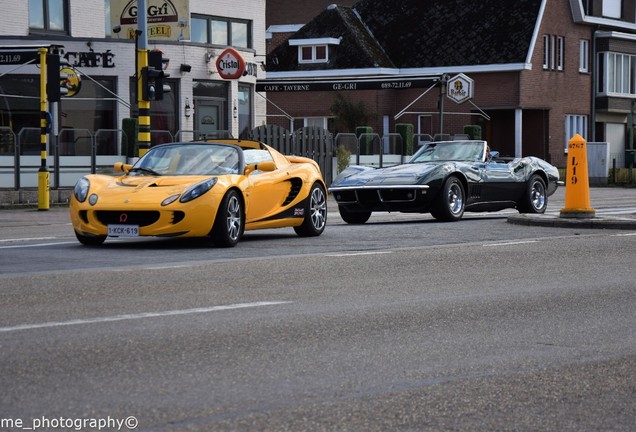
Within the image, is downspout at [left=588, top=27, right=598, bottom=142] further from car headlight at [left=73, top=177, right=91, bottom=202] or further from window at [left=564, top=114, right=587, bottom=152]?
car headlight at [left=73, top=177, right=91, bottom=202]

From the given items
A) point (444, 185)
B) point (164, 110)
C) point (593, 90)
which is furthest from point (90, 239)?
point (593, 90)

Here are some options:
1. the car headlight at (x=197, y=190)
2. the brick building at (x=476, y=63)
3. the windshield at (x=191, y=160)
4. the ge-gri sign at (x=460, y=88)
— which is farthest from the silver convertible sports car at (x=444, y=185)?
the brick building at (x=476, y=63)

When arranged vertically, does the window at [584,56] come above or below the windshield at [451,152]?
above

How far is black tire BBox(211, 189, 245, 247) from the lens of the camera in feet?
46.9

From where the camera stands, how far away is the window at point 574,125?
57875mm

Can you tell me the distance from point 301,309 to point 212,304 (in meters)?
0.65

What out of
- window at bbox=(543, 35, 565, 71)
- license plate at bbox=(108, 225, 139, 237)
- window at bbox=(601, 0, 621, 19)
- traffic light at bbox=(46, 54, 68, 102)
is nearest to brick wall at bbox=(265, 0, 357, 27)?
window at bbox=(601, 0, 621, 19)

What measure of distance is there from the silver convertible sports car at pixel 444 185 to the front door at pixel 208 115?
1956 cm

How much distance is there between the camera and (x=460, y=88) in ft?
136

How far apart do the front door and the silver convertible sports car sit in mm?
19556

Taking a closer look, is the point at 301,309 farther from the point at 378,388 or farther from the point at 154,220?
the point at 154,220

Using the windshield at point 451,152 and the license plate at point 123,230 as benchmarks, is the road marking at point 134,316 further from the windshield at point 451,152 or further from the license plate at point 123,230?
Answer: the windshield at point 451,152

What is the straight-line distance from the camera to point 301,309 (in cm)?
871

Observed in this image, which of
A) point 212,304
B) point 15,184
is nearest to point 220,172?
point 212,304
